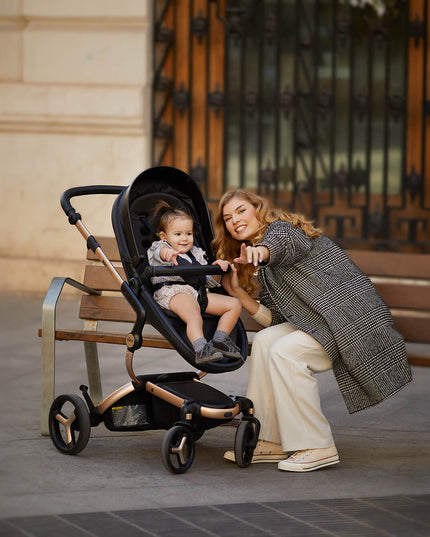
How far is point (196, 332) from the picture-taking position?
183 inches

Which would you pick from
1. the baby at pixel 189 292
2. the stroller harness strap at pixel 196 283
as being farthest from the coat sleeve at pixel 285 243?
the stroller harness strap at pixel 196 283

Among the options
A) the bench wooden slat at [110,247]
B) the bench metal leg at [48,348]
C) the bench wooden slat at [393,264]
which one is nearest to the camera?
the bench wooden slat at [393,264]

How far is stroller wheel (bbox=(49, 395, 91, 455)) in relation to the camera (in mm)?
4797

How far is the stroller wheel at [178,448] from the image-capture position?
4.51 meters

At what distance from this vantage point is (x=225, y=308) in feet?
15.9

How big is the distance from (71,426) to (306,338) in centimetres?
111

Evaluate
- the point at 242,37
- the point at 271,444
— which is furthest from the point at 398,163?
the point at 271,444

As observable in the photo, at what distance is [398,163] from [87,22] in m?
2.90

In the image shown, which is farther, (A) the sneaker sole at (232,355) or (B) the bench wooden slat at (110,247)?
(B) the bench wooden slat at (110,247)

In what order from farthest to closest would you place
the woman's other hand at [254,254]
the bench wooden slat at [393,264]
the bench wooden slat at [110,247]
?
the bench wooden slat at [110,247], the bench wooden slat at [393,264], the woman's other hand at [254,254]

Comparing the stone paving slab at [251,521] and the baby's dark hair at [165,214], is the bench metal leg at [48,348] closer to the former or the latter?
the baby's dark hair at [165,214]

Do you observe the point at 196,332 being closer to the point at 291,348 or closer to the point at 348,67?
the point at 291,348

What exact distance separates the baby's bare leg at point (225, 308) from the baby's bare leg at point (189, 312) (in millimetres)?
88

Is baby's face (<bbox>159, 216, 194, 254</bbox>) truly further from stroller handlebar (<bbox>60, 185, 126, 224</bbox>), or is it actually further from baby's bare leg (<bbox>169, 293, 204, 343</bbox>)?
stroller handlebar (<bbox>60, 185, 126, 224</bbox>)
